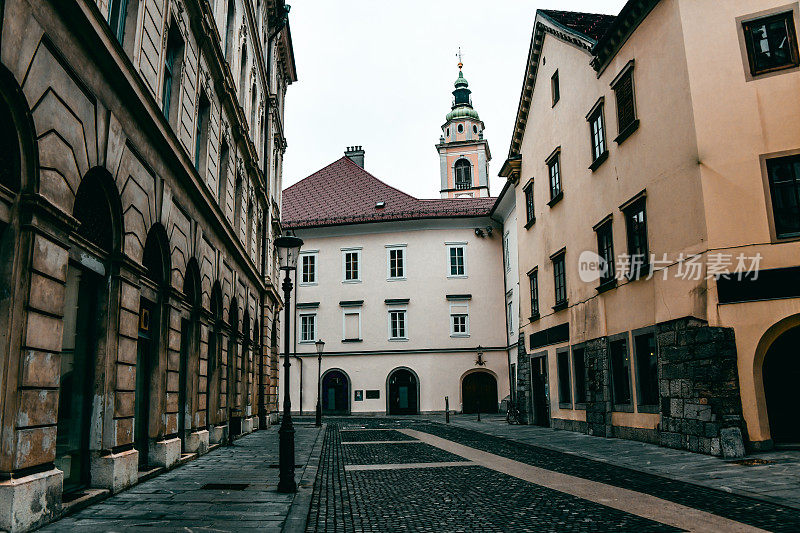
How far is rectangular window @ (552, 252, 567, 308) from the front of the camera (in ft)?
76.8

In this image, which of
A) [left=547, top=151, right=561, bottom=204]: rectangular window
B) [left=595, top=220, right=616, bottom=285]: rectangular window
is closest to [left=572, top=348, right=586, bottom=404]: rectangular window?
[left=595, top=220, right=616, bottom=285]: rectangular window

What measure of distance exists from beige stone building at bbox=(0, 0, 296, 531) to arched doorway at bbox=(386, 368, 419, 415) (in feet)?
80.2

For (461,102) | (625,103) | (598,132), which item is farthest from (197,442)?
(461,102)

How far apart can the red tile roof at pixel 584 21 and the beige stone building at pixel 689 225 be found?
0.29 metres

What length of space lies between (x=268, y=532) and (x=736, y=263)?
447 inches

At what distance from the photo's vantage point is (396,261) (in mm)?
44281

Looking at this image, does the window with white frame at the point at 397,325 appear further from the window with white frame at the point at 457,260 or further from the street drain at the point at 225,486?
the street drain at the point at 225,486

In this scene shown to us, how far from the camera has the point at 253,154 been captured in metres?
23.6

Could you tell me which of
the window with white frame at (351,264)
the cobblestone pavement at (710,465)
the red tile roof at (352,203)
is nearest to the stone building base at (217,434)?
the cobblestone pavement at (710,465)

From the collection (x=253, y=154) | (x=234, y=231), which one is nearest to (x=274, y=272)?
(x=253, y=154)

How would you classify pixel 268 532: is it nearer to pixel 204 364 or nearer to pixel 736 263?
pixel 204 364

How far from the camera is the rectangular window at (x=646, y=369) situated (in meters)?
16.6

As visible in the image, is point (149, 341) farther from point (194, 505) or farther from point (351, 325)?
point (351, 325)

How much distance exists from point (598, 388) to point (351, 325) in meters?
26.0
